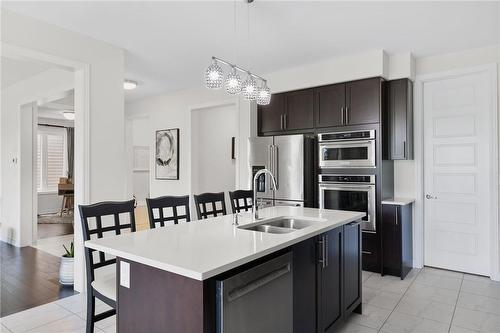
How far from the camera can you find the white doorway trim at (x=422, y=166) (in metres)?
3.54

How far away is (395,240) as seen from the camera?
12.0 ft

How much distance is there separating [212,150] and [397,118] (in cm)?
340

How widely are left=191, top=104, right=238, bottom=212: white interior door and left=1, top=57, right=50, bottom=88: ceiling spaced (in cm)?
235

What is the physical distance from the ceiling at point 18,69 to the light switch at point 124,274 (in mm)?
3363

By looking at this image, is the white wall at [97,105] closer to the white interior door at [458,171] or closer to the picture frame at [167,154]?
the picture frame at [167,154]

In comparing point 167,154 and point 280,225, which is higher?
point 167,154

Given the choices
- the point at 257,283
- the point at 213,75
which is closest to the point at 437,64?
the point at 213,75

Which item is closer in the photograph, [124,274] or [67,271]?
[124,274]

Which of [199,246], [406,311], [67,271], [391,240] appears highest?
[199,246]

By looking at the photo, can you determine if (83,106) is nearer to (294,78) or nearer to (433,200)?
(294,78)

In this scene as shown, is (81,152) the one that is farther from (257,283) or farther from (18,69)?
(257,283)

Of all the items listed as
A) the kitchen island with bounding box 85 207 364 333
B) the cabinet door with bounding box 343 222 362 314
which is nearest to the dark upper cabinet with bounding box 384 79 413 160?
the cabinet door with bounding box 343 222 362 314

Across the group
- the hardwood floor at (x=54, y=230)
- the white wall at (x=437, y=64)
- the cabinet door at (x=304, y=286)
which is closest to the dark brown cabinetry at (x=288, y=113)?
the white wall at (x=437, y=64)

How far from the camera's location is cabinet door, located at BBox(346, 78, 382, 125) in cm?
376
